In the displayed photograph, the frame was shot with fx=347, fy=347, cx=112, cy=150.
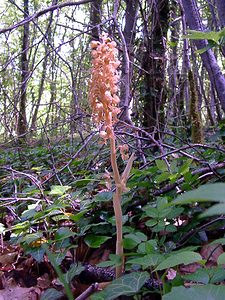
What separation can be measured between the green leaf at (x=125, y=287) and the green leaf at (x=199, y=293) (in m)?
0.31

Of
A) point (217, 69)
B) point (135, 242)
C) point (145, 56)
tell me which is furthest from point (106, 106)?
point (145, 56)

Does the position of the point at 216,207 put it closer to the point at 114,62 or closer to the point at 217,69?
the point at 114,62

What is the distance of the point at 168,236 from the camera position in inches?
69.6

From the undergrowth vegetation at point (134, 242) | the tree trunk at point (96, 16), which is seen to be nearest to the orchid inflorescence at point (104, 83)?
the undergrowth vegetation at point (134, 242)

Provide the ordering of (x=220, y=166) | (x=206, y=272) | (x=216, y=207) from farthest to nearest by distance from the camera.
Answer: (x=220, y=166), (x=206, y=272), (x=216, y=207)

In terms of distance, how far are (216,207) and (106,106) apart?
3.08 feet

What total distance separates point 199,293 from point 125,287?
38 centimetres

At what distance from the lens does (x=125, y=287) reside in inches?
46.5

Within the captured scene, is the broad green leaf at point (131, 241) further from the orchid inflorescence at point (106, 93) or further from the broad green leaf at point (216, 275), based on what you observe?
the broad green leaf at point (216, 275)

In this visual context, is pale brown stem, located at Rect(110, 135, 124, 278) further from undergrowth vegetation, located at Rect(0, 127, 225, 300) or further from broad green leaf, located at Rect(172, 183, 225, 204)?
broad green leaf, located at Rect(172, 183, 225, 204)

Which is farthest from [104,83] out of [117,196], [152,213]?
[152,213]

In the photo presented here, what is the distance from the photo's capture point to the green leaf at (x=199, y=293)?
2.78ft

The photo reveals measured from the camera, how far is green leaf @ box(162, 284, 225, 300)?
85 cm

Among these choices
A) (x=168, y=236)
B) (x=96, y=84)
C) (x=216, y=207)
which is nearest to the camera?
(x=216, y=207)
